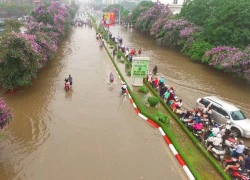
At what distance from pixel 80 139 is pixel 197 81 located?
13225 millimetres

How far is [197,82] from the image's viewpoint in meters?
20.7

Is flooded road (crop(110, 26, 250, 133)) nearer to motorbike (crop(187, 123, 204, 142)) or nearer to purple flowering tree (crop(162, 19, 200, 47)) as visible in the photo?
purple flowering tree (crop(162, 19, 200, 47))

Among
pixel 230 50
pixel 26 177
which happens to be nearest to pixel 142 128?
pixel 26 177

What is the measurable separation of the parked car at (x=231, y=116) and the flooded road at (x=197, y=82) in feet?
7.16

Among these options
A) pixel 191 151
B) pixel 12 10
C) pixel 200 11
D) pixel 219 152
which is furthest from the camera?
pixel 12 10

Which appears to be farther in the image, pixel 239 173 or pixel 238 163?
pixel 238 163

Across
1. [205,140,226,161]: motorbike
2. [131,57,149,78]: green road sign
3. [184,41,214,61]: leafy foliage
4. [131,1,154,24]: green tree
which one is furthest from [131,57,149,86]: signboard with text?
[131,1,154,24]: green tree

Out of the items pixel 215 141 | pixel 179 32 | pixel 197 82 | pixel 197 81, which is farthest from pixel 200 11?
pixel 215 141

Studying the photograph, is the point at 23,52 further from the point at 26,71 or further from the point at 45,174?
the point at 45,174

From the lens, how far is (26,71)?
52.0ft

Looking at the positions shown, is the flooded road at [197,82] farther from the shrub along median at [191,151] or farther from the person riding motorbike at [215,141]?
the person riding motorbike at [215,141]

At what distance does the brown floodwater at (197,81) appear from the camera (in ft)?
57.7

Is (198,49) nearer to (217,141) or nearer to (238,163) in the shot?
(217,141)

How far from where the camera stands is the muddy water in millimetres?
9453
